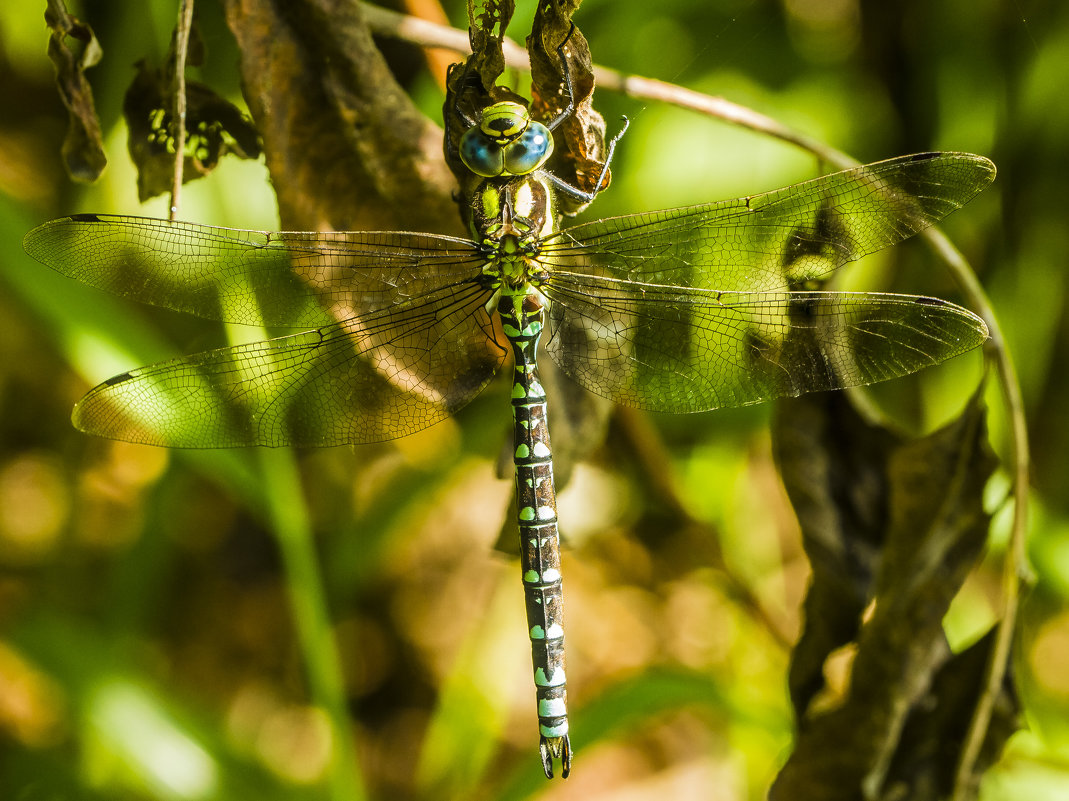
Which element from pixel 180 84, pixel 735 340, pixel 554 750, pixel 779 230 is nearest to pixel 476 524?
pixel 554 750

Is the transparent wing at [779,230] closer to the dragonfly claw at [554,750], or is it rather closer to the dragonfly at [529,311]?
the dragonfly at [529,311]

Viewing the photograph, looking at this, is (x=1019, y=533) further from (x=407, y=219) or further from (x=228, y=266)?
(x=228, y=266)

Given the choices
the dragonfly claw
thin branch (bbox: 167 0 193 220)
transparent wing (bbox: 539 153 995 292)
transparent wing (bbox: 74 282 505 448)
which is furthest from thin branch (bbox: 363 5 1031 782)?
the dragonfly claw

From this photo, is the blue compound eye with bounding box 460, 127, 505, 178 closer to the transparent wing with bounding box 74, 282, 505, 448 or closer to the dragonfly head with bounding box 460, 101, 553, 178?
the dragonfly head with bounding box 460, 101, 553, 178

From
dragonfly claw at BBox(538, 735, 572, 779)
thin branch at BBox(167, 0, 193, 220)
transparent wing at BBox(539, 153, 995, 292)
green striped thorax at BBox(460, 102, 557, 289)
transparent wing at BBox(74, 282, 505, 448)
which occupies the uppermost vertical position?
thin branch at BBox(167, 0, 193, 220)

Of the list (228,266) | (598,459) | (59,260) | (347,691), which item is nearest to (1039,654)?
(598,459)

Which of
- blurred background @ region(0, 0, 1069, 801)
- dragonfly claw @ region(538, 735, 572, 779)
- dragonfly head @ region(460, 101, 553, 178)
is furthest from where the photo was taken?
blurred background @ region(0, 0, 1069, 801)

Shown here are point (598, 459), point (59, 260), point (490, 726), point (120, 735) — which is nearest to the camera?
point (59, 260)
